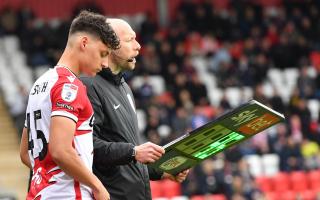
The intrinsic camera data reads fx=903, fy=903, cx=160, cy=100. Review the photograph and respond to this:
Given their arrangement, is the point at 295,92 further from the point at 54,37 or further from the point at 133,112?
the point at 133,112

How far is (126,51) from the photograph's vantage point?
4.73 m

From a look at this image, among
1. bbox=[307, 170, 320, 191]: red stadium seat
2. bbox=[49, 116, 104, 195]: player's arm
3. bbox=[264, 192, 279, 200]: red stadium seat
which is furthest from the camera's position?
bbox=[307, 170, 320, 191]: red stadium seat

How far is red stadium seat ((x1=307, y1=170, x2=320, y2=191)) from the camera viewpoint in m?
15.6

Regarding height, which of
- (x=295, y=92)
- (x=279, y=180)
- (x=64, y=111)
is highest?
(x=64, y=111)

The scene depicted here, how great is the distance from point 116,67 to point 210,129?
640 millimetres

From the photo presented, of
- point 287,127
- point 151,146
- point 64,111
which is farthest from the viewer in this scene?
point 287,127

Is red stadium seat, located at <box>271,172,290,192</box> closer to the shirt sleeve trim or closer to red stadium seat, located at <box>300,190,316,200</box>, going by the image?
red stadium seat, located at <box>300,190,316,200</box>

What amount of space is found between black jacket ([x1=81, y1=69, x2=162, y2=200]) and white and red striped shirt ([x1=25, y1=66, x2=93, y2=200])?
1.31 ft

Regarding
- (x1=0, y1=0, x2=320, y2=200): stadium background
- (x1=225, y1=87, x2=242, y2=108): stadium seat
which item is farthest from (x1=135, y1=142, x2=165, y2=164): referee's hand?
(x1=225, y1=87, x2=242, y2=108): stadium seat

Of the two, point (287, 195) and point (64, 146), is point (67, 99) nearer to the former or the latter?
point (64, 146)

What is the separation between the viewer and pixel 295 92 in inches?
700

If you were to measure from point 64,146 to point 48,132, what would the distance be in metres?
0.15

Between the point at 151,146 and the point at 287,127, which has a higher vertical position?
the point at 151,146

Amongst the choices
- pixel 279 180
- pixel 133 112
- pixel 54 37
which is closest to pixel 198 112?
pixel 279 180
